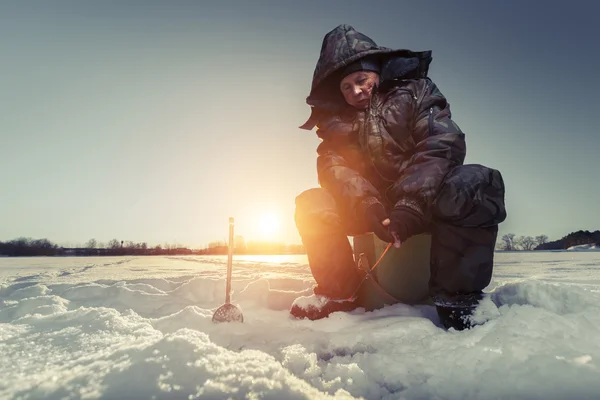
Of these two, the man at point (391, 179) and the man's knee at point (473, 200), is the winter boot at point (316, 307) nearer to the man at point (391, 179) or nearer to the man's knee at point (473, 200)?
the man at point (391, 179)

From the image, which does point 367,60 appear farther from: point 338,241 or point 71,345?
point 71,345

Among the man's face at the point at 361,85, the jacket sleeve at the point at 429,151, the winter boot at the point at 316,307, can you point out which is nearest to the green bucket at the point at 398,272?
the winter boot at the point at 316,307

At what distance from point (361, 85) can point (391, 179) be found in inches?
29.5

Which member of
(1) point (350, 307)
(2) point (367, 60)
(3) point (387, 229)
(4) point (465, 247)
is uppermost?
(2) point (367, 60)

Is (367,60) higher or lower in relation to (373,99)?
higher

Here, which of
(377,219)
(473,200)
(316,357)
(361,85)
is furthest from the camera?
(361,85)

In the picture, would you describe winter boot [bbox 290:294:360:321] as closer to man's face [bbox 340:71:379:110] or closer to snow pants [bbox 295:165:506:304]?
snow pants [bbox 295:165:506:304]

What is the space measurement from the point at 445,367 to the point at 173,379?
845 millimetres

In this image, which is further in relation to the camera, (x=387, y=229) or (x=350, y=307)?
(x=350, y=307)

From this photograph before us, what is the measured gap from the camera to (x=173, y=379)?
0.90 metres

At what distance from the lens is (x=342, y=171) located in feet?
7.27

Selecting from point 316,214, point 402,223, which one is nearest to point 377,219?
point 402,223

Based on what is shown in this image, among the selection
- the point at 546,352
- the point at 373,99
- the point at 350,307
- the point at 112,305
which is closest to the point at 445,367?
the point at 546,352

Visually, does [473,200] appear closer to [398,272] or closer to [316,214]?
[398,272]
